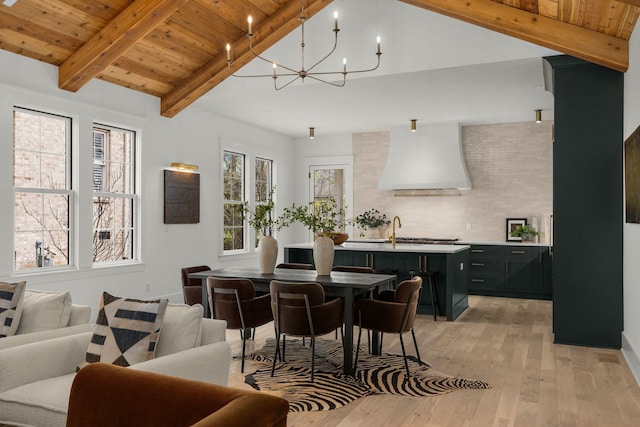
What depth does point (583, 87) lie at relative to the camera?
499 cm

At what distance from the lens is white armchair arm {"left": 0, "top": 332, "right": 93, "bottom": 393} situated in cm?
251

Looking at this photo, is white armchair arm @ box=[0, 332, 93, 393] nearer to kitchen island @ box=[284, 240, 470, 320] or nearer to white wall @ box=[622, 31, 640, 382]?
white wall @ box=[622, 31, 640, 382]

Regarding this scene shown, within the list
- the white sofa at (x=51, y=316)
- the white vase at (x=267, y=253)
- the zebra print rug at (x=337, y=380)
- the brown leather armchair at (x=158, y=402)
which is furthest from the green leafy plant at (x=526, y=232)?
the brown leather armchair at (x=158, y=402)

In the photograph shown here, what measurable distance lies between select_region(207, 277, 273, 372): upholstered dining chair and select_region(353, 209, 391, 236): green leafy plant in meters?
5.41

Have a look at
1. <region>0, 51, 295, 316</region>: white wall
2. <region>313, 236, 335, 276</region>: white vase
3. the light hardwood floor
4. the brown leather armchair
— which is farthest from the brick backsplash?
the brown leather armchair

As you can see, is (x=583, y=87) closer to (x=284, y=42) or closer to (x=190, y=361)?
(x=284, y=42)

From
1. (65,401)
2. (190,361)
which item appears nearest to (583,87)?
(190,361)

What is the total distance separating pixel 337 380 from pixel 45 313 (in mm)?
2099

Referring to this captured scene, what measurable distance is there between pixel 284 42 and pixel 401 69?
61.4 inches

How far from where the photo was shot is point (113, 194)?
6215mm

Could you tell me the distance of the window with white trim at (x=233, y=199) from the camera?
330 inches

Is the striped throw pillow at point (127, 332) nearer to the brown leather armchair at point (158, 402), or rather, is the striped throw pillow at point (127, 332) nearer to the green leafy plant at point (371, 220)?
the brown leather armchair at point (158, 402)

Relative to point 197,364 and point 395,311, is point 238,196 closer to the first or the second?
point 395,311

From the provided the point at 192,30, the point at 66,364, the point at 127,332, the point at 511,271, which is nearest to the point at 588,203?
the point at 511,271
